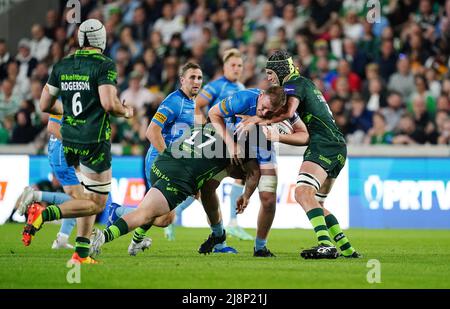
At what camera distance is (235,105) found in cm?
1139

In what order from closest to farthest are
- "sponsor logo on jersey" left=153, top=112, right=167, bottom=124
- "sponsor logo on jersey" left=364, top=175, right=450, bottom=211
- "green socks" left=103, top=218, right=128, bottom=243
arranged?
1. "green socks" left=103, top=218, right=128, bottom=243
2. "sponsor logo on jersey" left=153, top=112, right=167, bottom=124
3. "sponsor logo on jersey" left=364, top=175, right=450, bottom=211

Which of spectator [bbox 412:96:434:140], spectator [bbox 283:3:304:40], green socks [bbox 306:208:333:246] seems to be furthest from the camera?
spectator [bbox 283:3:304:40]

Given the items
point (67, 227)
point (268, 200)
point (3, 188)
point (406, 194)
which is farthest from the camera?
point (3, 188)

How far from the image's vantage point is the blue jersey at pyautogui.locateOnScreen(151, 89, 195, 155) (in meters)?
12.4

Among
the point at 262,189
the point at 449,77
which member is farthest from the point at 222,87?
the point at 449,77

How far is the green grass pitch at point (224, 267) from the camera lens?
9000 millimetres

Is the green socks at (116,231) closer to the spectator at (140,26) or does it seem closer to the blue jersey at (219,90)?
the blue jersey at (219,90)

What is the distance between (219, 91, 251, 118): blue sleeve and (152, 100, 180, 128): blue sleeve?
3.87 feet

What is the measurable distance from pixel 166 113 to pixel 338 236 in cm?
263

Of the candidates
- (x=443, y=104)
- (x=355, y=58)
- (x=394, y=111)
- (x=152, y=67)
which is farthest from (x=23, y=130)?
(x=443, y=104)

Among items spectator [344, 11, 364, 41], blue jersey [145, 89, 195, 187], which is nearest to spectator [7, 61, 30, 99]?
spectator [344, 11, 364, 41]

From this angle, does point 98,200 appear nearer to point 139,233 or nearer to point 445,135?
point 139,233

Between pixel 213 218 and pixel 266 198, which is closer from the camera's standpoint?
pixel 266 198

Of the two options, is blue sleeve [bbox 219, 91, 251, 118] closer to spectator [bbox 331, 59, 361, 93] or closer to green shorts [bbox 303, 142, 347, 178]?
green shorts [bbox 303, 142, 347, 178]
